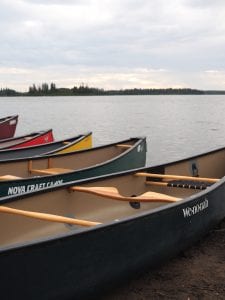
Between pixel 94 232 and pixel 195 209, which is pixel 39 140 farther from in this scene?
pixel 94 232

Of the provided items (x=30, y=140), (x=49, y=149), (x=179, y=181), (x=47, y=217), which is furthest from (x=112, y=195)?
(x=30, y=140)

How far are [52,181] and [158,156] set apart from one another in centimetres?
1383

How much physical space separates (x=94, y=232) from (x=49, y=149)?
7.39 meters

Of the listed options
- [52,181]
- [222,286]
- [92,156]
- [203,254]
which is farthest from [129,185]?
[92,156]

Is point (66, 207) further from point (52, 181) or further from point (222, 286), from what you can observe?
point (222, 286)

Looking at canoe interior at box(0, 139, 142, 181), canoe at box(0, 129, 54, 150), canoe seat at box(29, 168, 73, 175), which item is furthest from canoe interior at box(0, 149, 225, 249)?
canoe at box(0, 129, 54, 150)

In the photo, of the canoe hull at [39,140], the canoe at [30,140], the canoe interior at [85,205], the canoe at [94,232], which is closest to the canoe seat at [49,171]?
the canoe interior at [85,205]

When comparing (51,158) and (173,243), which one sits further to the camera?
(51,158)

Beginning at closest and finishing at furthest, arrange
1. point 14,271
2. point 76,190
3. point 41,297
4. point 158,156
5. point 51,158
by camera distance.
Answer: point 14,271 → point 41,297 → point 76,190 → point 51,158 → point 158,156

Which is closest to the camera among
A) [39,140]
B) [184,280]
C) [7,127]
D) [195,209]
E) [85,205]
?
[184,280]

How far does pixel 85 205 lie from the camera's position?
6.28m

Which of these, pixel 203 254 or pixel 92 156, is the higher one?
pixel 92 156

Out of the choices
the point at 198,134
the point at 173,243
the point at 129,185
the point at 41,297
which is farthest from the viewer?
the point at 198,134

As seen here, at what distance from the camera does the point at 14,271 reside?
11.9 feet
